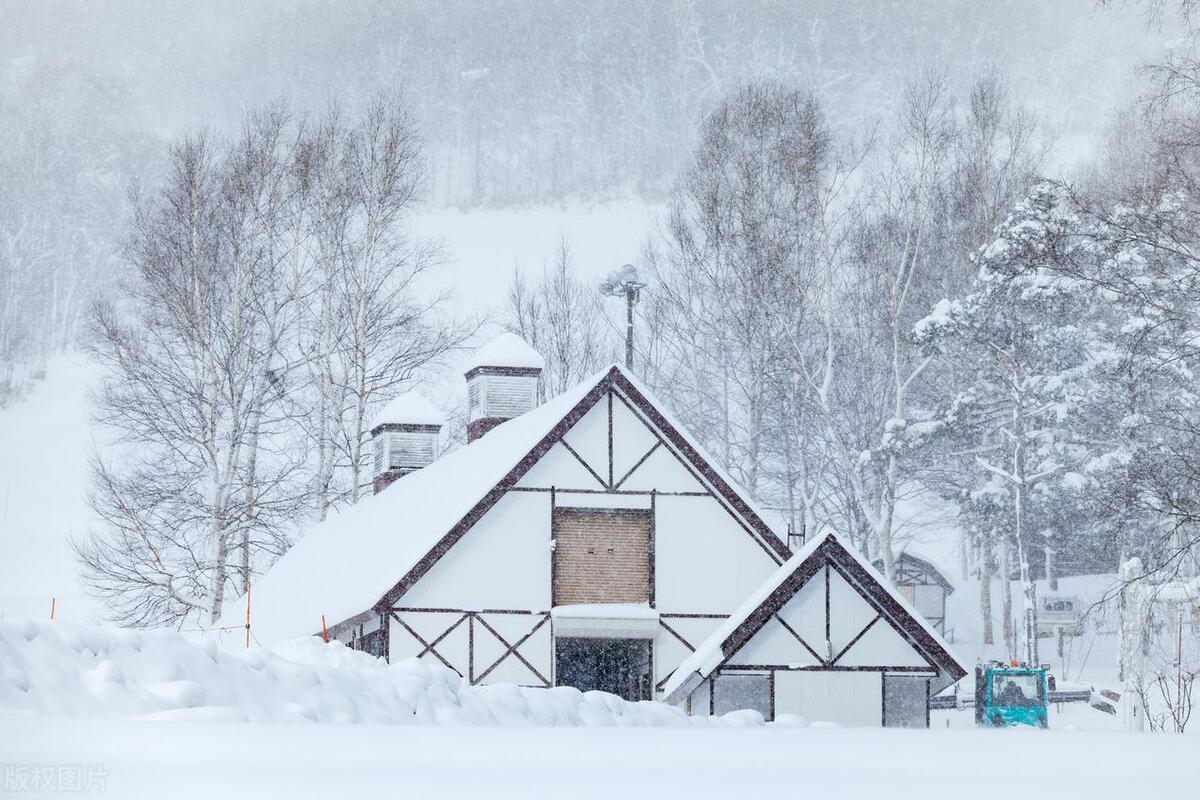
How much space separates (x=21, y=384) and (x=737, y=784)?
6202 cm

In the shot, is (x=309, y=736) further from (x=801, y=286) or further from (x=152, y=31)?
(x=152, y=31)

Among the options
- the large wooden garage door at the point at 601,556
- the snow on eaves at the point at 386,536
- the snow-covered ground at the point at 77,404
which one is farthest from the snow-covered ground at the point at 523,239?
the large wooden garage door at the point at 601,556

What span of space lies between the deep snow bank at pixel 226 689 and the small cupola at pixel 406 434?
2031 centimetres

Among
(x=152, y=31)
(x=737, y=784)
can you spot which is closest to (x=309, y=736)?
(x=737, y=784)

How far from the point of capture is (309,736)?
4.57 m

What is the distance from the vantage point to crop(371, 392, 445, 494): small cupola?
28344 millimetres

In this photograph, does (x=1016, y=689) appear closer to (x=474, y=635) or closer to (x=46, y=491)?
(x=474, y=635)

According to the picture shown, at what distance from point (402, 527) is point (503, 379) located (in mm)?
4113

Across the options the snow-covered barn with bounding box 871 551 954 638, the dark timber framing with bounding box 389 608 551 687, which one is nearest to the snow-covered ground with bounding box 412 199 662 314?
the snow-covered barn with bounding box 871 551 954 638

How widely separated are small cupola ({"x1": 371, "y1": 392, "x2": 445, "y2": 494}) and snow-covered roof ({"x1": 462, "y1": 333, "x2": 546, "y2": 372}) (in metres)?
4.23

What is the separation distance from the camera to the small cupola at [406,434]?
28344 mm

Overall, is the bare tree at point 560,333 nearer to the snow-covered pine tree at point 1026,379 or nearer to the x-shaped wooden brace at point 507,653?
the snow-covered pine tree at point 1026,379

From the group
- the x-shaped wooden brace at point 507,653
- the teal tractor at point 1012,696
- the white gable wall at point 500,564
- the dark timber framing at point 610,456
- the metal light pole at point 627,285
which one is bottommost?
the teal tractor at point 1012,696

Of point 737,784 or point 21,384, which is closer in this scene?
point 737,784
